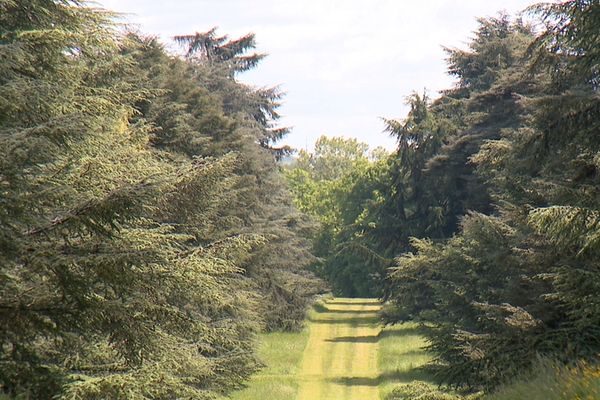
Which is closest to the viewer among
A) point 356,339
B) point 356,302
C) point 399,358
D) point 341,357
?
point 399,358

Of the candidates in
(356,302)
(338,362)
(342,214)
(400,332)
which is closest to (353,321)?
(400,332)

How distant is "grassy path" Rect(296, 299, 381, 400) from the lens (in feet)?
102

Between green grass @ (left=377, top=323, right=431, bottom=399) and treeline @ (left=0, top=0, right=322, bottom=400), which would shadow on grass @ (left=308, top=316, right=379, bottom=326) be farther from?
treeline @ (left=0, top=0, right=322, bottom=400)

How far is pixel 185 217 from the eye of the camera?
73.3 ft

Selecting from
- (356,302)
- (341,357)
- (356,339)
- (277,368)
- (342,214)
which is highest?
(342,214)

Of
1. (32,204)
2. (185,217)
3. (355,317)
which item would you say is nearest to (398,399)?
(185,217)

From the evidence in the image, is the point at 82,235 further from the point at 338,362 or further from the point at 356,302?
the point at 356,302

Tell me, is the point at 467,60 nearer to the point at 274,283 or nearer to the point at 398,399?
the point at 274,283

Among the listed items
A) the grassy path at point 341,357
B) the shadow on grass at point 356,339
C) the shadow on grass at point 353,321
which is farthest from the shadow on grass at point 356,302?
the shadow on grass at point 356,339

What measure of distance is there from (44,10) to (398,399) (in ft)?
53.0

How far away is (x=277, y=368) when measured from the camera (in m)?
36.2

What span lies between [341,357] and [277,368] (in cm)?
518

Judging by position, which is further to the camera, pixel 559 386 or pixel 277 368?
pixel 277 368

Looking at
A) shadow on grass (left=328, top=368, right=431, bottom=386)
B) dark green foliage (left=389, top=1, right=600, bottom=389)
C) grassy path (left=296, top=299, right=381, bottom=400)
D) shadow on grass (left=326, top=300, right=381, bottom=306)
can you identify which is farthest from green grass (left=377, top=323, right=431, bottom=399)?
shadow on grass (left=326, top=300, right=381, bottom=306)
